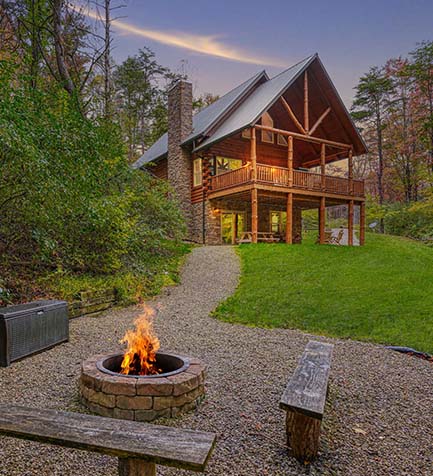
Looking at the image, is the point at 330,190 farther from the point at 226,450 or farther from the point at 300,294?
the point at 226,450

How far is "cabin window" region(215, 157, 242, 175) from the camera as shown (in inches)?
666

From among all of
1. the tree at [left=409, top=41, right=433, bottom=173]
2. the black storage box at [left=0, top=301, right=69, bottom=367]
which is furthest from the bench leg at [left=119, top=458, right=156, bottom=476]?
the tree at [left=409, top=41, right=433, bottom=173]

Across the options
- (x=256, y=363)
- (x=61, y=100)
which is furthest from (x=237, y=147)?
A: (x=256, y=363)

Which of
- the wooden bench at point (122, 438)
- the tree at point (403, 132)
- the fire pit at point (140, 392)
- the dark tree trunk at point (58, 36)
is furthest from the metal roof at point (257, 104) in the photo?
the wooden bench at point (122, 438)

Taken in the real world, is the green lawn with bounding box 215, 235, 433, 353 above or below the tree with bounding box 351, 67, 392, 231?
below

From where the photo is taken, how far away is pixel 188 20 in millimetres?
14758

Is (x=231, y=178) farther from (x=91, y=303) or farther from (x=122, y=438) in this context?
(x=122, y=438)

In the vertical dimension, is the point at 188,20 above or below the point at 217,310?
above

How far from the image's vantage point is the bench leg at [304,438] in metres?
2.52

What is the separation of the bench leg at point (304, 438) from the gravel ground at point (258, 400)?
89mm

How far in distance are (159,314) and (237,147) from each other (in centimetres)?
1222

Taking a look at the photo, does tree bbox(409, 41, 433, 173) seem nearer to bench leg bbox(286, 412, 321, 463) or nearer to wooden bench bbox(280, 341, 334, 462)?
wooden bench bbox(280, 341, 334, 462)

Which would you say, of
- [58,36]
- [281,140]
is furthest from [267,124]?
[58,36]

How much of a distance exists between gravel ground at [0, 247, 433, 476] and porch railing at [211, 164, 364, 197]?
347 inches
